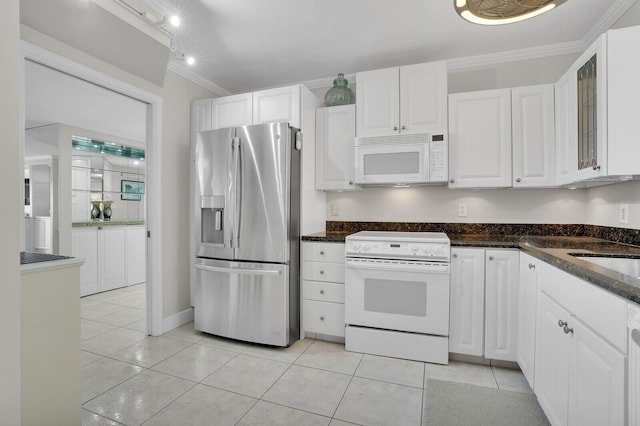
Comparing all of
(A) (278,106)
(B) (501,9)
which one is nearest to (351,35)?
(A) (278,106)

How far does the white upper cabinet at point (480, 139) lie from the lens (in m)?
2.49

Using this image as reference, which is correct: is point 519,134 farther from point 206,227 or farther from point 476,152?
point 206,227

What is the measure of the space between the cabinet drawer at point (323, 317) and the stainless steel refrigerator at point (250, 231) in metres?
0.09

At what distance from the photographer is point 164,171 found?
2.91 metres

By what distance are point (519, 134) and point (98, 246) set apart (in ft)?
16.8

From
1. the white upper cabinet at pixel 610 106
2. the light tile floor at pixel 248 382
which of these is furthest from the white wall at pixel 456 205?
the light tile floor at pixel 248 382

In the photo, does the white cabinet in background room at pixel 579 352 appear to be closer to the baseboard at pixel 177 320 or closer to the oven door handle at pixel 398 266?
the oven door handle at pixel 398 266

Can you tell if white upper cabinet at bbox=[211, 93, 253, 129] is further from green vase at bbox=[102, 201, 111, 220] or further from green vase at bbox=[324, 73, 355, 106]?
green vase at bbox=[102, 201, 111, 220]

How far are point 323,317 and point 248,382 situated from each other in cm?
83

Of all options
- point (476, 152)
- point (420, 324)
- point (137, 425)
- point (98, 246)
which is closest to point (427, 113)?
point (476, 152)

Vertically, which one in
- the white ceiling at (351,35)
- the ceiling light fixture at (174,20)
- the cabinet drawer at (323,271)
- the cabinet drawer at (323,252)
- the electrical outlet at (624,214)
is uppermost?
the white ceiling at (351,35)

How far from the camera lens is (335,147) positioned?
2957 mm

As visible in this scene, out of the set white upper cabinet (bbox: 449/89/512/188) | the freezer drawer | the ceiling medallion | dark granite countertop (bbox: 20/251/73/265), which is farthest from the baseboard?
the ceiling medallion

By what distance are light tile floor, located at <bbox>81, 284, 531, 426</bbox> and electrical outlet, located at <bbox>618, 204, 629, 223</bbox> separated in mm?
1245
